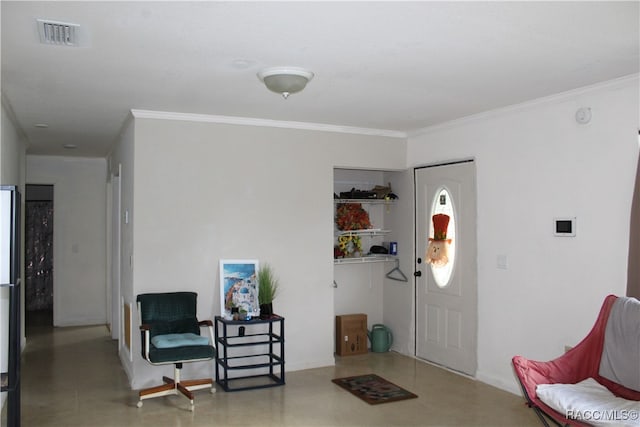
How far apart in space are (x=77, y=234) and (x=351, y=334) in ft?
15.5

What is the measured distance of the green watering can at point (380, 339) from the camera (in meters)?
6.45

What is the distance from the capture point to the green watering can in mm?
6449

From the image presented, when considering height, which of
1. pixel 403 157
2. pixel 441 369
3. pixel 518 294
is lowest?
pixel 441 369

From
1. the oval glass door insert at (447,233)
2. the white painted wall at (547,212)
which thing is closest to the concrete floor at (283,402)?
the white painted wall at (547,212)

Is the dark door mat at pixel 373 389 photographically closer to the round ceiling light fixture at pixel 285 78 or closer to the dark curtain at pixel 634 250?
the dark curtain at pixel 634 250

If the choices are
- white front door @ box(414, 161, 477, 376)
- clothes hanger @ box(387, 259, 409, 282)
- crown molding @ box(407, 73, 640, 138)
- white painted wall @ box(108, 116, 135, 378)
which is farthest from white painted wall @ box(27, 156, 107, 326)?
crown molding @ box(407, 73, 640, 138)

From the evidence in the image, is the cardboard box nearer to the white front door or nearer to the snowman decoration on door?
the white front door

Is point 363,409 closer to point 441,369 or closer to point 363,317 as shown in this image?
point 441,369

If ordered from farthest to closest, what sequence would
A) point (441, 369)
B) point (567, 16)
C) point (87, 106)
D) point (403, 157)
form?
point (403, 157), point (441, 369), point (87, 106), point (567, 16)

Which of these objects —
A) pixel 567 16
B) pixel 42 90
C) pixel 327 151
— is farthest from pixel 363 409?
pixel 42 90

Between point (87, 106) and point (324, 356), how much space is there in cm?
337

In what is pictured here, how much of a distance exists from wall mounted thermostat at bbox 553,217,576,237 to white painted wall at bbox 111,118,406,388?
2194mm

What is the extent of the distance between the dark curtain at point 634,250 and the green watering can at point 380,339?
3.08 meters

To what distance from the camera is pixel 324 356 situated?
588 cm
